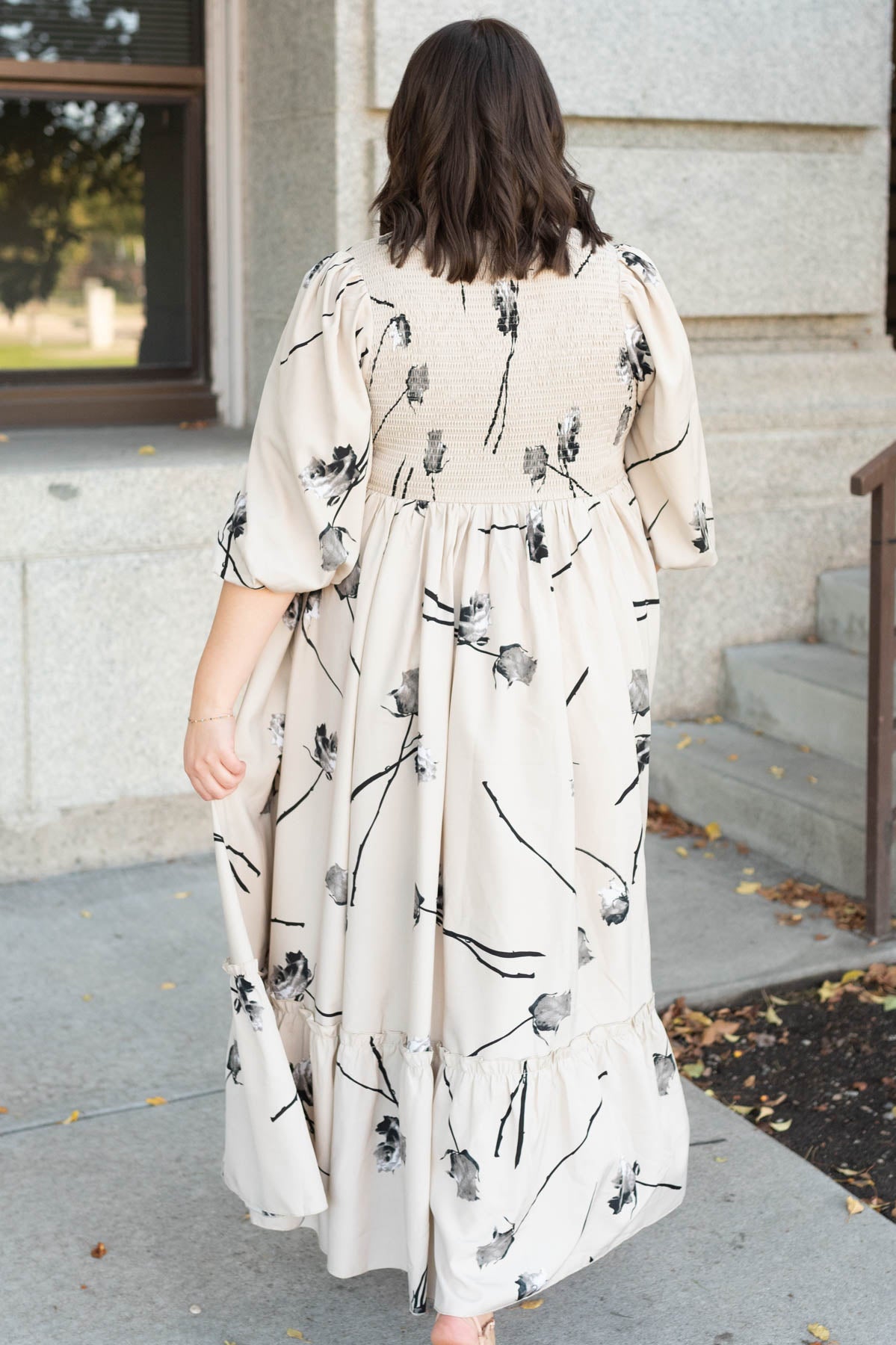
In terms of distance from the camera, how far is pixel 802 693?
505 cm

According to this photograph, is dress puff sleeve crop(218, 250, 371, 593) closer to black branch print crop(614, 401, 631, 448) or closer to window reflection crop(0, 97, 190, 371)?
black branch print crop(614, 401, 631, 448)

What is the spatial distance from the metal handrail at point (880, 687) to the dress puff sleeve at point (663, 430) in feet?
5.02

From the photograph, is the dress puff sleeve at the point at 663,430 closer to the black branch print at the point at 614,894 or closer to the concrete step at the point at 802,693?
the black branch print at the point at 614,894

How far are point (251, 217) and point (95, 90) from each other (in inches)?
26.3

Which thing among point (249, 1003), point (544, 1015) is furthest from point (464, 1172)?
point (249, 1003)

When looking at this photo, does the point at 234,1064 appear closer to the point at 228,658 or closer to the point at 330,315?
the point at 228,658

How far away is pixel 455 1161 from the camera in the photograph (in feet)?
7.27

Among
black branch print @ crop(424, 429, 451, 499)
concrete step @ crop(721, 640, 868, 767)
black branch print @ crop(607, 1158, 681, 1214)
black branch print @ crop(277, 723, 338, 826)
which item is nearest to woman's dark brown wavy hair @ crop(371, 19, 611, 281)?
black branch print @ crop(424, 429, 451, 499)

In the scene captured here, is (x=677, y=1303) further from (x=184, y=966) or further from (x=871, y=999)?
(x=184, y=966)

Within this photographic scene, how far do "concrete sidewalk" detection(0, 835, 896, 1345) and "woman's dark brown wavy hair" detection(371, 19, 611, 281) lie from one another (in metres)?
1.72

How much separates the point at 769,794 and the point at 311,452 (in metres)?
2.93

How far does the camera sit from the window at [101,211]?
5.16 meters

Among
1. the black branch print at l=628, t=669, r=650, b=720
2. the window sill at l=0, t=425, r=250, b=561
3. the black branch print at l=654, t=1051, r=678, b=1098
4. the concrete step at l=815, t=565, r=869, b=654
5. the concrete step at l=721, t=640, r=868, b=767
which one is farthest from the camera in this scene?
the concrete step at l=815, t=565, r=869, b=654

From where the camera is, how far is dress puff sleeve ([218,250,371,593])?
6.81ft
